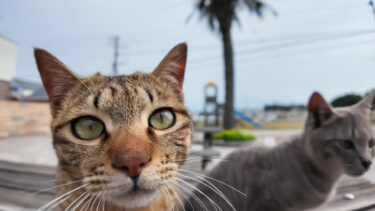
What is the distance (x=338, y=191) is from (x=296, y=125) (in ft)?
0.67

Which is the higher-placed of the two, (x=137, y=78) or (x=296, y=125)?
(x=137, y=78)

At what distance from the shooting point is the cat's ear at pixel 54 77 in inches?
20.6

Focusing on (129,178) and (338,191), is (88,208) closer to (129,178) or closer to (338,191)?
(129,178)

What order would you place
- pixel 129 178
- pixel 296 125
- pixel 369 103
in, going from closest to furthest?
pixel 129 178, pixel 369 103, pixel 296 125

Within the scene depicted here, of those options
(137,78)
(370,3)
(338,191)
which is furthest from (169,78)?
(338,191)

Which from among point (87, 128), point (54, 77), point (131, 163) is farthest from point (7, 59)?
point (131, 163)

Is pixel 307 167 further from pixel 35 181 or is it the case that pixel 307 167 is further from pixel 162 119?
pixel 35 181

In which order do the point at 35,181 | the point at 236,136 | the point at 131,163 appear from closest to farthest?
the point at 131,163 < the point at 35,181 < the point at 236,136

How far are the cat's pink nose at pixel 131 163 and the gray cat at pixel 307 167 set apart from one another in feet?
0.87

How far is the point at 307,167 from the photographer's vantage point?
68 centimetres

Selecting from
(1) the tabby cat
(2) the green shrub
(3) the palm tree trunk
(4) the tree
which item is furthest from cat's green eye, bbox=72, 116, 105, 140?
(2) the green shrub

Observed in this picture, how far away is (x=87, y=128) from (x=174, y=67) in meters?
0.23

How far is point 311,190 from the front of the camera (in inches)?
26.3

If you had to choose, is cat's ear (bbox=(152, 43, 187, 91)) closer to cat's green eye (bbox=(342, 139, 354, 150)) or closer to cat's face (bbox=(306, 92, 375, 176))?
cat's face (bbox=(306, 92, 375, 176))
